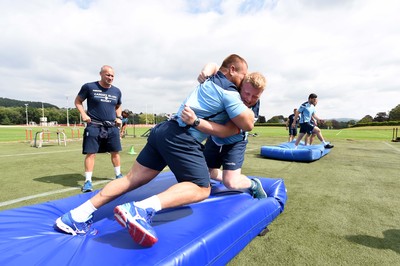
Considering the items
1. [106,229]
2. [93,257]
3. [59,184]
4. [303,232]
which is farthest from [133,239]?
[59,184]

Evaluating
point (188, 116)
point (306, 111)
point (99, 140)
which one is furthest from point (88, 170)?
point (306, 111)

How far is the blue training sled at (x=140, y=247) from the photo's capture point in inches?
64.3

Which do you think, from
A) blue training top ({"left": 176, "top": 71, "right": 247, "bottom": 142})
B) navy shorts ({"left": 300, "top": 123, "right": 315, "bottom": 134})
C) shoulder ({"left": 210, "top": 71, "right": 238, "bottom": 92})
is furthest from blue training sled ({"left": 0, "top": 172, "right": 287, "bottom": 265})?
navy shorts ({"left": 300, "top": 123, "right": 315, "bottom": 134})

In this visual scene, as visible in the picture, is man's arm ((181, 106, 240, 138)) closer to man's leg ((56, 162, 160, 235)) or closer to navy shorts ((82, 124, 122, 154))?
man's leg ((56, 162, 160, 235))

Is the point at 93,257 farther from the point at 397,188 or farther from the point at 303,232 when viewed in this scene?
the point at 397,188

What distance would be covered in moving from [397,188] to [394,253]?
9.31ft

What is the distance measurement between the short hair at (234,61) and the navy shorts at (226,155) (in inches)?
45.1

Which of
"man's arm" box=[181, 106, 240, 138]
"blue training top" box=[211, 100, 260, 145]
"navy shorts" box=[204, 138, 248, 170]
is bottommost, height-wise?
"navy shorts" box=[204, 138, 248, 170]

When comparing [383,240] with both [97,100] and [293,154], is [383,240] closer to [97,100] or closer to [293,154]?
[97,100]

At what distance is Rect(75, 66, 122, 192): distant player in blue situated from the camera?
4.39 metres

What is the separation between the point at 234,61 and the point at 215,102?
57 cm

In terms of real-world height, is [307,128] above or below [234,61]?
below

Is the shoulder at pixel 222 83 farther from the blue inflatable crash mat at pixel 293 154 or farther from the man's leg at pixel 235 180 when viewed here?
the blue inflatable crash mat at pixel 293 154

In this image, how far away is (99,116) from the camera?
14.8ft
